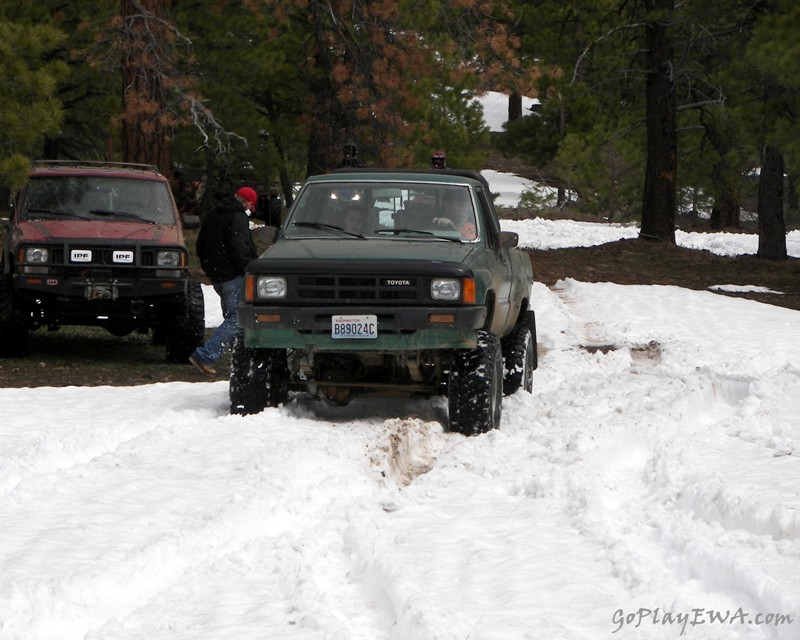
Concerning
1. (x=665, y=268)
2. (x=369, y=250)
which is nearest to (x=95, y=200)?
(x=369, y=250)

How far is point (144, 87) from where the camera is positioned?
60.8 ft

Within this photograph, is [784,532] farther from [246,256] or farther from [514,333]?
[246,256]

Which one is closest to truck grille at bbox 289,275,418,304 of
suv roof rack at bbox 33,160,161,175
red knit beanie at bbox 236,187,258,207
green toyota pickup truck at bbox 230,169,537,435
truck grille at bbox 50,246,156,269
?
green toyota pickup truck at bbox 230,169,537,435

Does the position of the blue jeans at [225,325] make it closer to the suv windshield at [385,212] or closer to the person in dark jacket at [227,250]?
the person in dark jacket at [227,250]

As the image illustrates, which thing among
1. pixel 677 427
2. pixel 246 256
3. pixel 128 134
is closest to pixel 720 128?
pixel 128 134

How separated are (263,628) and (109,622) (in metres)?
0.54

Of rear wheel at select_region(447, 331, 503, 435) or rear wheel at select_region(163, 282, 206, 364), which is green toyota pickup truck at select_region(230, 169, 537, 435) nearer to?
rear wheel at select_region(447, 331, 503, 435)

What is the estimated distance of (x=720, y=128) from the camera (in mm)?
29625

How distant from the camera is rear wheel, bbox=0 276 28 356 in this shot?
1261 cm

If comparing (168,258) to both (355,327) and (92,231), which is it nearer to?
(92,231)

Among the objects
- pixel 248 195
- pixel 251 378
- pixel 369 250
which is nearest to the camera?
pixel 369 250

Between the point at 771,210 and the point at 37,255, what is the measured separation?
679 inches

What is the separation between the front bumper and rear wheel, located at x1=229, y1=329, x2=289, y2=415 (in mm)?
335

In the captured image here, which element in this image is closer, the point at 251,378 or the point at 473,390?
the point at 473,390
